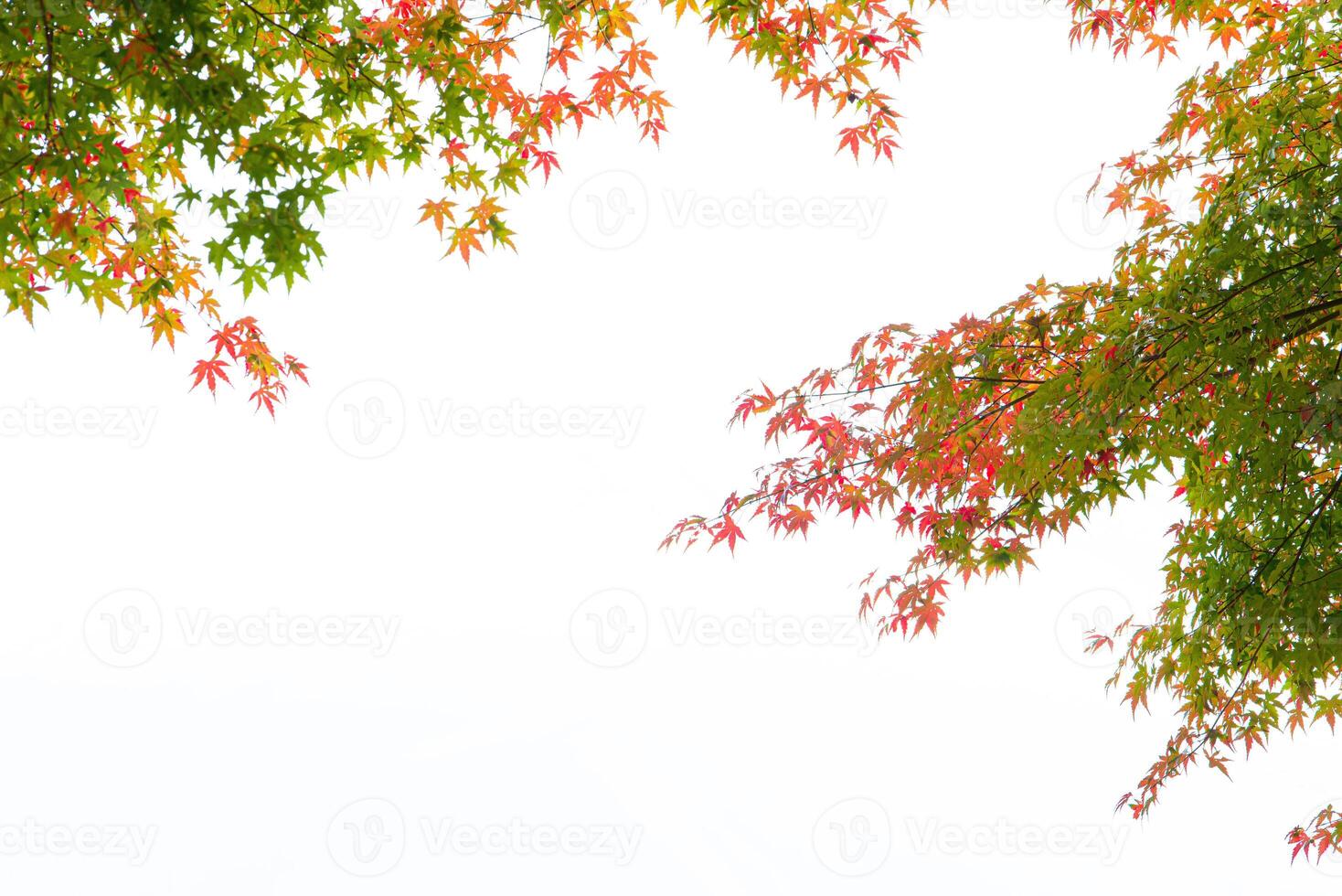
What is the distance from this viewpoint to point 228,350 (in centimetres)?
391

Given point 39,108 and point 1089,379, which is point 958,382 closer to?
point 1089,379

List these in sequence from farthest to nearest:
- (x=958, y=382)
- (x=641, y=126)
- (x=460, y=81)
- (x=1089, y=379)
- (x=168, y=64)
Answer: (x=641, y=126) < (x=958, y=382) < (x=460, y=81) < (x=1089, y=379) < (x=168, y=64)

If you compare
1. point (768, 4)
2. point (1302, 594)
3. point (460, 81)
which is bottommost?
point (1302, 594)

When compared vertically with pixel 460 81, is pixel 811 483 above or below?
below

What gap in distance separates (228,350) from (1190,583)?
3772 millimetres

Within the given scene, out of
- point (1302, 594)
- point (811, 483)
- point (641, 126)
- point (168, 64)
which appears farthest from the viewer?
point (641, 126)

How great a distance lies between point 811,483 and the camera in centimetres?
345

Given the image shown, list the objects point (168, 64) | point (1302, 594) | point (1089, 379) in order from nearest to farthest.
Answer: point (168, 64) → point (1089, 379) → point (1302, 594)

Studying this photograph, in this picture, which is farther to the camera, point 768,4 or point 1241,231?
point 768,4

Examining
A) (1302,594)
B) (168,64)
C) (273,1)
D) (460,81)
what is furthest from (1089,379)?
(273,1)

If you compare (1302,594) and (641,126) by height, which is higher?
(641,126)

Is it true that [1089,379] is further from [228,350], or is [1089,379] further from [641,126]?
[228,350]

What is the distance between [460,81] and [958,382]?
1852 mm

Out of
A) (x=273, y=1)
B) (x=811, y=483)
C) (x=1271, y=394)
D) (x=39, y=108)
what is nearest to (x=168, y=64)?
(x=39, y=108)
